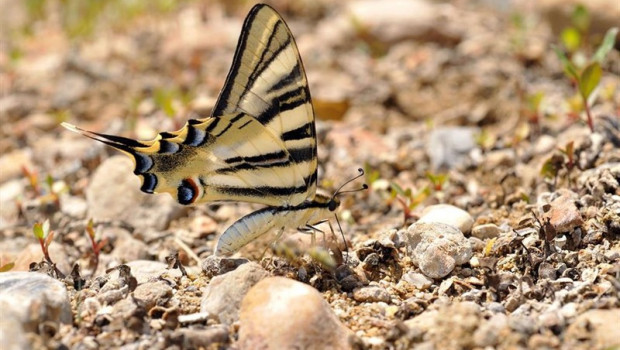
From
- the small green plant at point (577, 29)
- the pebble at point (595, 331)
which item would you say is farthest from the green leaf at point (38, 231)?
the small green plant at point (577, 29)

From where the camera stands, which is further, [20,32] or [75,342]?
[20,32]

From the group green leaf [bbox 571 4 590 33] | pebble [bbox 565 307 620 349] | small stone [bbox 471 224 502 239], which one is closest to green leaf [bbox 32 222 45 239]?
small stone [bbox 471 224 502 239]

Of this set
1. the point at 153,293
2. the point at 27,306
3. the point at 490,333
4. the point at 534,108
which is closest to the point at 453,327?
the point at 490,333

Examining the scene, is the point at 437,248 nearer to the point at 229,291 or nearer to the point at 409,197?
the point at 409,197

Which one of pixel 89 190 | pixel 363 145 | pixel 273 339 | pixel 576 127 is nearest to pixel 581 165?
pixel 576 127

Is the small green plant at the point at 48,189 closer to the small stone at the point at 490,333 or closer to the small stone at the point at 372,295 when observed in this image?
the small stone at the point at 372,295

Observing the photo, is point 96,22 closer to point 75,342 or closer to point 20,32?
point 20,32
